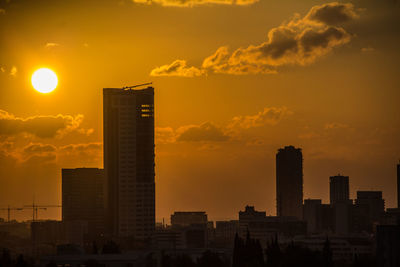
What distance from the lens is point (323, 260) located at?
188 meters

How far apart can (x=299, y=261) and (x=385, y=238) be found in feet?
64.3

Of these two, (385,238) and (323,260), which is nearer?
(385,238)

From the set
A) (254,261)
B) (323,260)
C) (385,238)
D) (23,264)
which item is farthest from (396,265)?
(23,264)

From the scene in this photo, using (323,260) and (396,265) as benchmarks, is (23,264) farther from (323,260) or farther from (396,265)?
(396,265)

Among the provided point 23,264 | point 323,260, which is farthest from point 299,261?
point 23,264

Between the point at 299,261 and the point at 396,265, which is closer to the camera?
the point at 396,265

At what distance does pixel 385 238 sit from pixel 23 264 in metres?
57.2

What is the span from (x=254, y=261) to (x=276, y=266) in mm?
6210

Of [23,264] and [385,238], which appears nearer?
[385,238]

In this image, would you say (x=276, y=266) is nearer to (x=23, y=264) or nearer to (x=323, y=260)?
(x=323, y=260)

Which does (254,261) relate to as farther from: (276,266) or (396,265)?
(396,265)

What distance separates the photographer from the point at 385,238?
175250 mm

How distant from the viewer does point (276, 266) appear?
194250 mm

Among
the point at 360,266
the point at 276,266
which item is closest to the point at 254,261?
the point at 276,266
